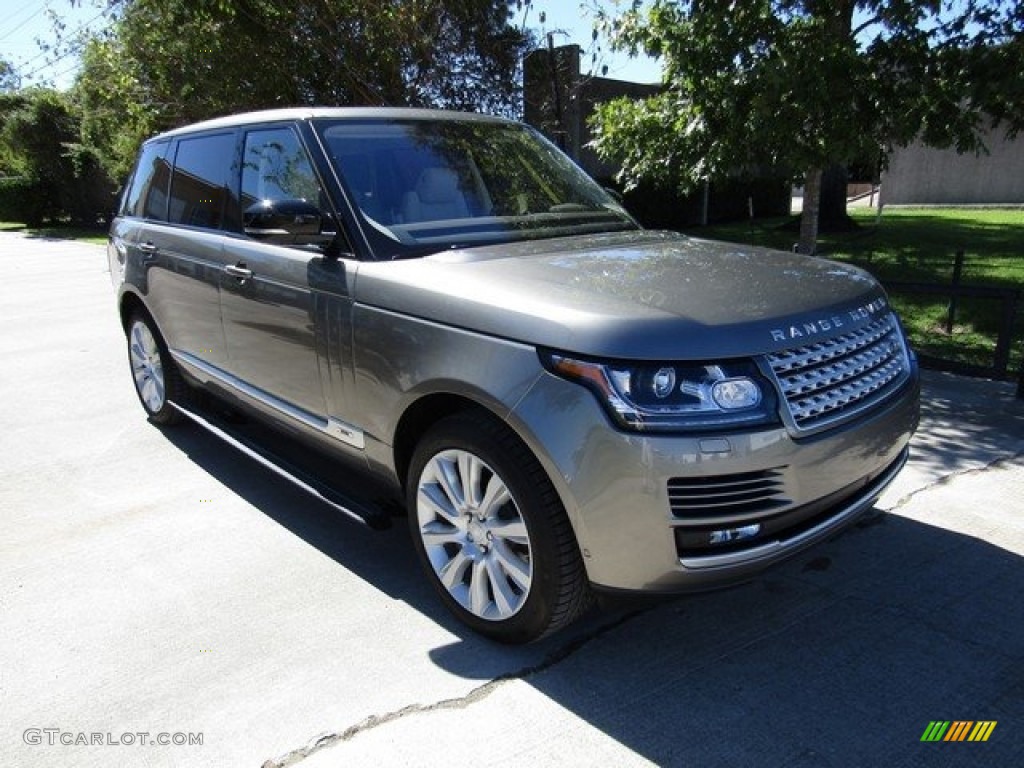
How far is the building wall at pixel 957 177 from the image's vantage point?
2548 cm

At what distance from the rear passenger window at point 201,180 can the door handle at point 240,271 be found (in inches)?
16.2

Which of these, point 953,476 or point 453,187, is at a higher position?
point 453,187

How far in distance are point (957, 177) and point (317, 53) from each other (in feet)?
78.1

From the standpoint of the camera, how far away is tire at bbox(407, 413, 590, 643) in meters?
2.62

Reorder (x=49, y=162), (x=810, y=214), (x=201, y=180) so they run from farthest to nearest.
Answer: (x=49, y=162), (x=810, y=214), (x=201, y=180)

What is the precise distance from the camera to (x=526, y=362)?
259cm

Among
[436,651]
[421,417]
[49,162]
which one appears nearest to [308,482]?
[421,417]

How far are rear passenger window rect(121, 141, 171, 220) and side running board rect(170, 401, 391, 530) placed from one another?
4.58ft

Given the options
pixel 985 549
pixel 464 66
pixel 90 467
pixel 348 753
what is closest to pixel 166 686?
pixel 348 753

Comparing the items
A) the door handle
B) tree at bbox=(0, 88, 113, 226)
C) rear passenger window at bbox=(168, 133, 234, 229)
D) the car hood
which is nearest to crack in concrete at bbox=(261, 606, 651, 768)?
the car hood

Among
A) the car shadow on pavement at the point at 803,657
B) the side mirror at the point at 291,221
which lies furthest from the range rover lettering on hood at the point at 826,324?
the side mirror at the point at 291,221

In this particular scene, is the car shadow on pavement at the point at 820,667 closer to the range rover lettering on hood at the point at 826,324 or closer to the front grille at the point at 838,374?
the front grille at the point at 838,374

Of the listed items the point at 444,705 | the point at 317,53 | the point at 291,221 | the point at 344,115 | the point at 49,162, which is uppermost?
the point at 317,53

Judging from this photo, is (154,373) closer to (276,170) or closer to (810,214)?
(276,170)
